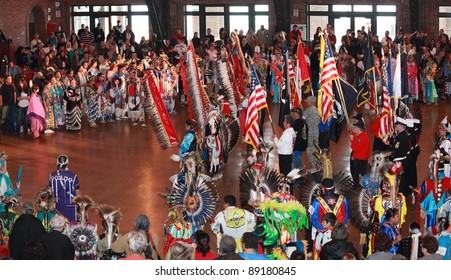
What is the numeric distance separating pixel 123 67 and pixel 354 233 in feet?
36.7

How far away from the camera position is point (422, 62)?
27047 millimetres

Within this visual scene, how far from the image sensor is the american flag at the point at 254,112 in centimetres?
1656

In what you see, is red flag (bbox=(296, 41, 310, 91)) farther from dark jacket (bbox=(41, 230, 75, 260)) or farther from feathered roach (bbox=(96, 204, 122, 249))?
dark jacket (bbox=(41, 230, 75, 260))

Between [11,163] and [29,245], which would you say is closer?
[29,245]

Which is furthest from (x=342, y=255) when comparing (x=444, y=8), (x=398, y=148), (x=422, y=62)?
(x=444, y=8)

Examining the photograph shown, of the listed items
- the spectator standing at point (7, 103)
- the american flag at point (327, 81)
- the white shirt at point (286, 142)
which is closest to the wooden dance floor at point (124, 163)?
the spectator standing at point (7, 103)

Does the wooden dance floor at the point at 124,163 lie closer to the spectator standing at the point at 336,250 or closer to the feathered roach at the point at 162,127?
the feathered roach at the point at 162,127

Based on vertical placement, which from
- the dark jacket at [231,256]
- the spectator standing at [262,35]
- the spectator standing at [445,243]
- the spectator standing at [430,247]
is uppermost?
the spectator standing at [262,35]

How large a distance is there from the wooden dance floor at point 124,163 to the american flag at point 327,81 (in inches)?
58.5

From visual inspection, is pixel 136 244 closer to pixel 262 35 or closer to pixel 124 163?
pixel 124 163

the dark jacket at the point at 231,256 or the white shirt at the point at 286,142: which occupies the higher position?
the white shirt at the point at 286,142

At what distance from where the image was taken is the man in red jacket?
15.4 m

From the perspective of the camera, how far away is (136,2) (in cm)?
3594

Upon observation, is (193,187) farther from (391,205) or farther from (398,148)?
(398,148)
